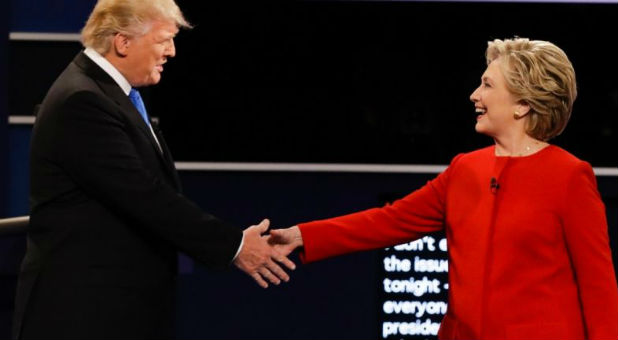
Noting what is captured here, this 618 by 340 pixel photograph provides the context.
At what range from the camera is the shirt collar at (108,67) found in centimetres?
284

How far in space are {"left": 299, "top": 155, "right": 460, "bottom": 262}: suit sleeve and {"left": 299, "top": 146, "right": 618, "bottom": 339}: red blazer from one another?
244mm

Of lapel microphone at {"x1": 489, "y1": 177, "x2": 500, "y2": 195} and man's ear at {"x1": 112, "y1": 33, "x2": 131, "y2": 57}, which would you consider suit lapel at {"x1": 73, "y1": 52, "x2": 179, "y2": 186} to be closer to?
man's ear at {"x1": 112, "y1": 33, "x2": 131, "y2": 57}

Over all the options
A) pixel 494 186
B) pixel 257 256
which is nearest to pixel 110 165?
pixel 257 256

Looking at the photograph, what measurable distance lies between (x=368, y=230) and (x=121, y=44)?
2.77ft

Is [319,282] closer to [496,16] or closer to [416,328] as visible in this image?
[416,328]

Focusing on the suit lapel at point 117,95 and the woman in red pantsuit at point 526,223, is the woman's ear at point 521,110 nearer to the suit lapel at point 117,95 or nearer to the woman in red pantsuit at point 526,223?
the woman in red pantsuit at point 526,223

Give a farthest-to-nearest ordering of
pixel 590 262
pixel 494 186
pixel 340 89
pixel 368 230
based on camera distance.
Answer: pixel 340 89, pixel 368 230, pixel 494 186, pixel 590 262

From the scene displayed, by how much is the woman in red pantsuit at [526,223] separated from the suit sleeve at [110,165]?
0.75 m

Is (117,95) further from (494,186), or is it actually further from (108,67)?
(494,186)

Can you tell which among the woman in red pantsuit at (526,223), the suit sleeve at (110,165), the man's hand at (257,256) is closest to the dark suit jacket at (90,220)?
the suit sleeve at (110,165)

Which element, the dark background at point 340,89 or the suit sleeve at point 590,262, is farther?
the dark background at point 340,89

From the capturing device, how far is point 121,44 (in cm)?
286

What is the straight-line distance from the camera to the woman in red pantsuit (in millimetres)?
2658

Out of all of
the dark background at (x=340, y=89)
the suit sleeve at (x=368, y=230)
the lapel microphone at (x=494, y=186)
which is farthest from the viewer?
the dark background at (x=340, y=89)
